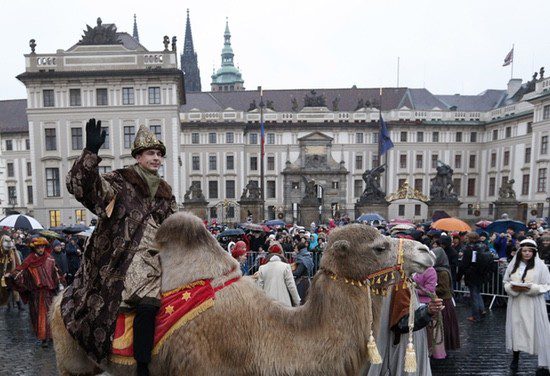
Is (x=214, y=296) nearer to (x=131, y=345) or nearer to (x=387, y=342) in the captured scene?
(x=131, y=345)

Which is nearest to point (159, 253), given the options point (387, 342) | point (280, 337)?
point (280, 337)

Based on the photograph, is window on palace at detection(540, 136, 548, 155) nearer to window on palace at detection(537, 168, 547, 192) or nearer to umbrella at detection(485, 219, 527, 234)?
window on palace at detection(537, 168, 547, 192)

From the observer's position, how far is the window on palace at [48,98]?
37344mm

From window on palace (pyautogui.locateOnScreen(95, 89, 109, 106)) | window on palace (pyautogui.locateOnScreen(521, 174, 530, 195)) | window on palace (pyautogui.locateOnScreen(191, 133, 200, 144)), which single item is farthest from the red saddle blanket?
window on palace (pyautogui.locateOnScreen(521, 174, 530, 195))

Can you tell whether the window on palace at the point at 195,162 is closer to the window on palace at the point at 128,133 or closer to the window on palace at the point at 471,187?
the window on palace at the point at 128,133

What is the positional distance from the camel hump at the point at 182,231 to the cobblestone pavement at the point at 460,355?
543 centimetres

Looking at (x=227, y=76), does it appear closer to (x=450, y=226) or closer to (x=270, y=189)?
(x=270, y=189)

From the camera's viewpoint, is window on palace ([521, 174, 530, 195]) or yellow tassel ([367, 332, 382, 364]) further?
window on palace ([521, 174, 530, 195])

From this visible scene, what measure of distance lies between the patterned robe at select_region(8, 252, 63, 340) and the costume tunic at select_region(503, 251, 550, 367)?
8.17 m

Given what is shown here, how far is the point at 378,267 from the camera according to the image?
257 centimetres

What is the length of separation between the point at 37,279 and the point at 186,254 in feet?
20.7

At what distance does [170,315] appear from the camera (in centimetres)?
250

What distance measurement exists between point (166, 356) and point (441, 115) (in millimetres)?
63267

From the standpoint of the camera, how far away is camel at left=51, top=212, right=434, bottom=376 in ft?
7.93
